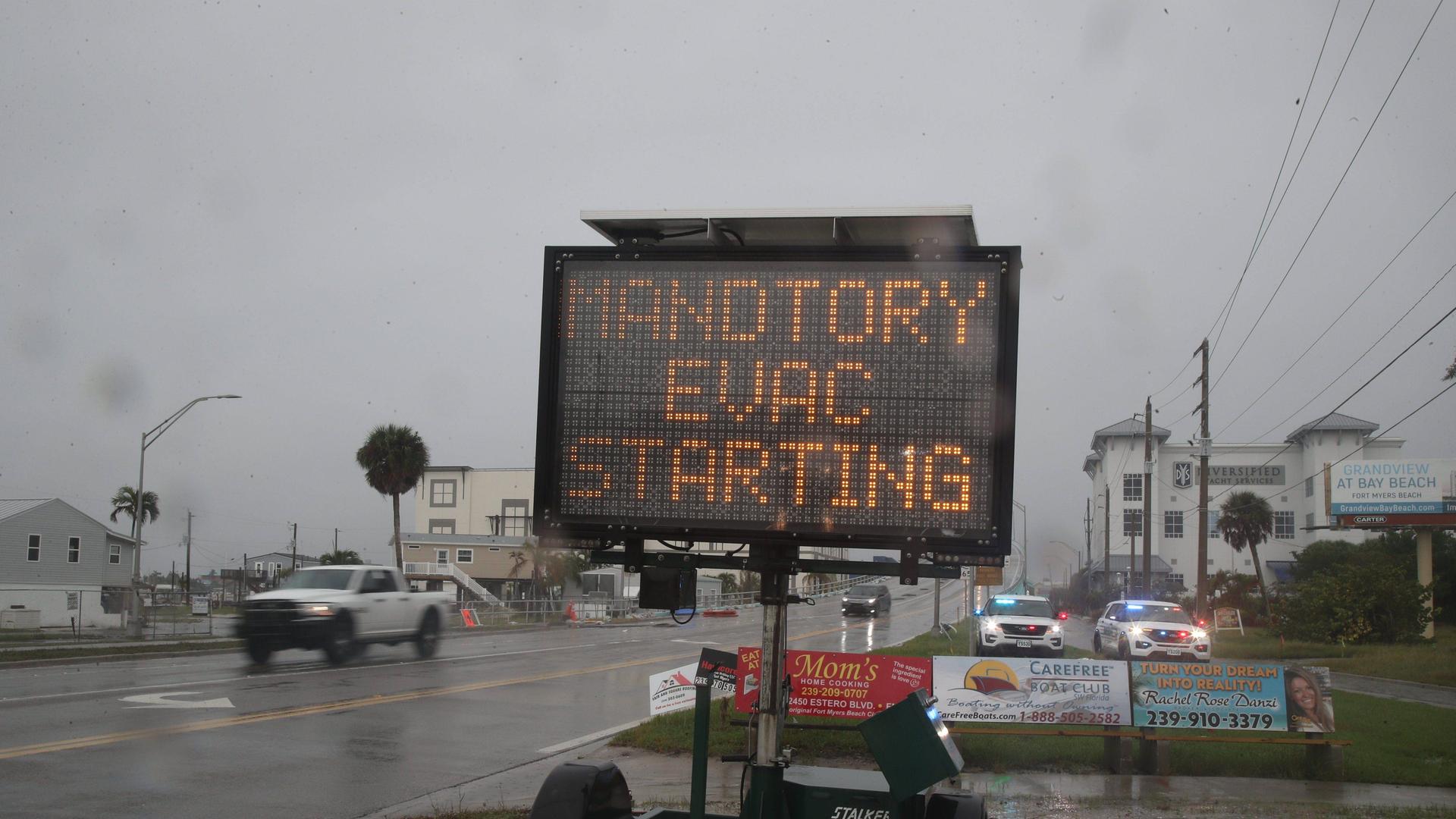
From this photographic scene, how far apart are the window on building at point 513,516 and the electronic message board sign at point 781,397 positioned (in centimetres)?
6610

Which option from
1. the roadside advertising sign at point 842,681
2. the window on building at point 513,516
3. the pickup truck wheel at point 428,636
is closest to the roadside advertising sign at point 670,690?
the roadside advertising sign at point 842,681

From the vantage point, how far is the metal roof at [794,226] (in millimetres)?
6098

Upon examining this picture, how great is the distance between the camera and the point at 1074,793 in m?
10.8

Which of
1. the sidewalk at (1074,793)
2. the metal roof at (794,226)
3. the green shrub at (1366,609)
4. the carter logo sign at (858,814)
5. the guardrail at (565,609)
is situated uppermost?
the metal roof at (794,226)

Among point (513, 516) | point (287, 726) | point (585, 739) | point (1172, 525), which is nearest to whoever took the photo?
point (287, 726)

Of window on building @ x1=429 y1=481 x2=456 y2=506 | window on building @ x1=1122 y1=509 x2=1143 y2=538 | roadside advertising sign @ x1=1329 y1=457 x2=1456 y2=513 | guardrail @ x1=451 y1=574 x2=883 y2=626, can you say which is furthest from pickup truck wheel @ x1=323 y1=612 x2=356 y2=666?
window on building @ x1=1122 y1=509 x2=1143 y2=538

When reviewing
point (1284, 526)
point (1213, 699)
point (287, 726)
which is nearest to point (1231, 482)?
point (1284, 526)

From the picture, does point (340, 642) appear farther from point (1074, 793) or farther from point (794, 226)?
point (794, 226)

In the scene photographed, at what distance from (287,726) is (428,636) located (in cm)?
1066

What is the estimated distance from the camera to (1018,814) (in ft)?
31.6

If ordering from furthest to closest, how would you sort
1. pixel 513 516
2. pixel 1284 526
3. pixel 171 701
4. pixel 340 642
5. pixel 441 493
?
pixel 1284 526 → pixel 441 493 → pixel 513 516 → pixel 340 642 → pixel 171 701

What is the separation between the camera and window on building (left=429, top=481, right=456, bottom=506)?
7344cm

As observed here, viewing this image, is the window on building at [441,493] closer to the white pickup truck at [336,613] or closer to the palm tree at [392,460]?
the palm tree at [392,460]

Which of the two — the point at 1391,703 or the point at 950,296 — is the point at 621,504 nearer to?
the point at 950,296
